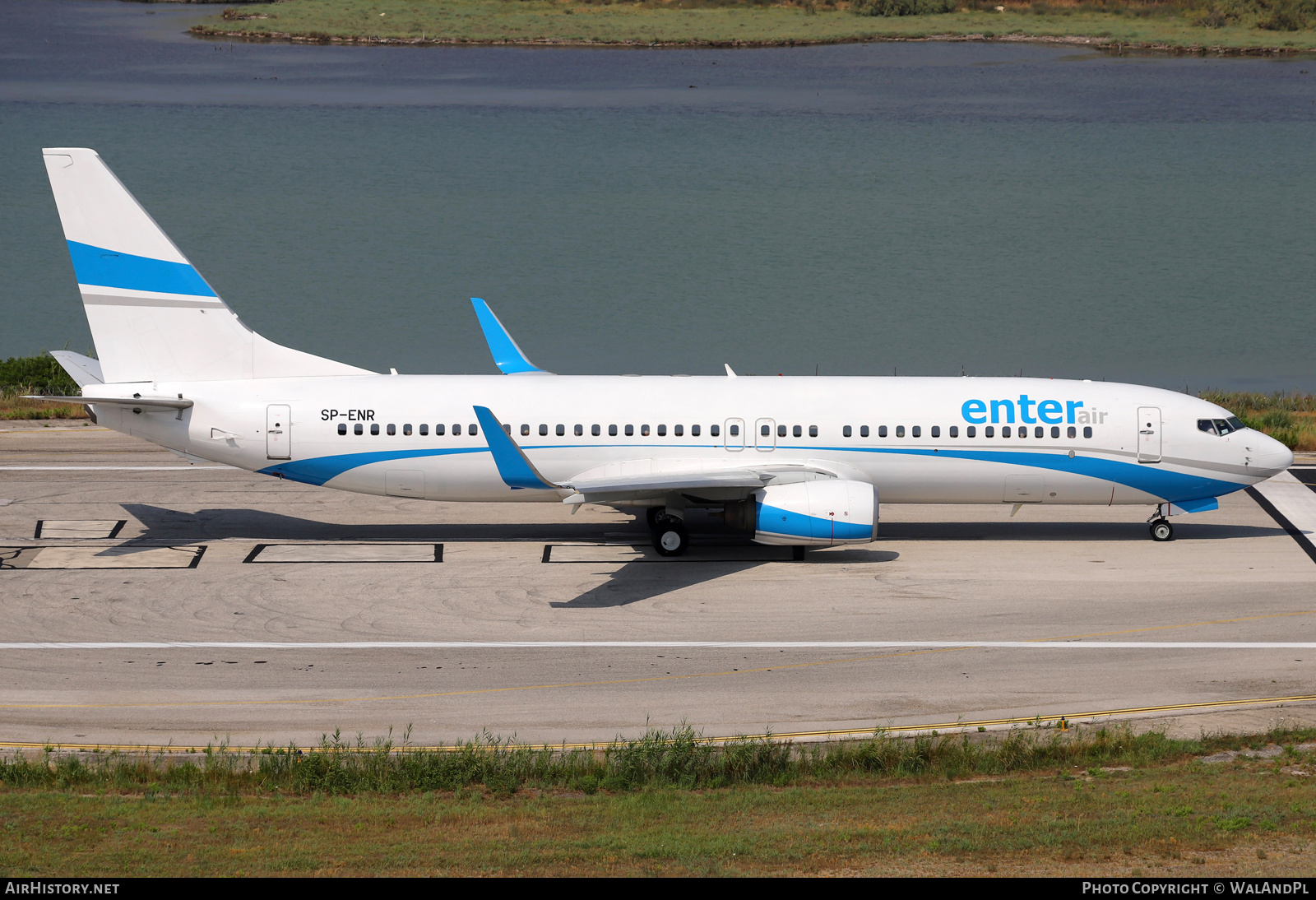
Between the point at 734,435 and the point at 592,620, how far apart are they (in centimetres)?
729

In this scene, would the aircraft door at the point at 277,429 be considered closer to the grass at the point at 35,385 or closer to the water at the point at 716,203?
the grass at the point at 35,385

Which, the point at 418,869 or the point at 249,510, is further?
the point at 249,510

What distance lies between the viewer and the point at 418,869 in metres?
15.9

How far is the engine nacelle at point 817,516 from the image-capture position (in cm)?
3181

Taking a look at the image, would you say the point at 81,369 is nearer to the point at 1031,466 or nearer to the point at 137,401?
the point at 137,401

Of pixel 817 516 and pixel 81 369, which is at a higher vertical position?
pixel 81 369

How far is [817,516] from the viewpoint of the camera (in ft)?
105

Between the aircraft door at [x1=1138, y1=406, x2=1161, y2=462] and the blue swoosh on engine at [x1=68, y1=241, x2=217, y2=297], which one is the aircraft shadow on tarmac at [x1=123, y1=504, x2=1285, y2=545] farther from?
the blue swoosh on engine at [x1=68, y1=241, x2=217, y2=297]

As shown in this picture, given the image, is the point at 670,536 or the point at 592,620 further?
the point at 670,536

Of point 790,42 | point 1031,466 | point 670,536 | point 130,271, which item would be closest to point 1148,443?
point 1031,466
